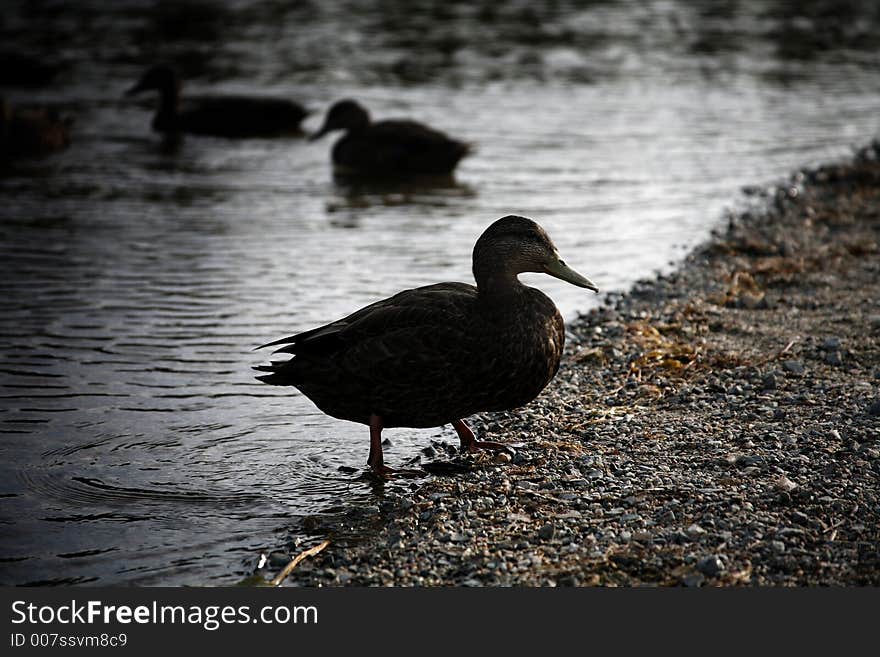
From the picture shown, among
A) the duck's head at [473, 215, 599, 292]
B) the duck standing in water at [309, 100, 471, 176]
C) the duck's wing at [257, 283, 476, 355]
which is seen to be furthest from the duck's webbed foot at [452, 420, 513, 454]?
the duck standing in water at [309, 100, 471, 176]

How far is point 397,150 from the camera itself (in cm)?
1510

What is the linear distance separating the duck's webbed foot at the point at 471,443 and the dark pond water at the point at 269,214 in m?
0.35

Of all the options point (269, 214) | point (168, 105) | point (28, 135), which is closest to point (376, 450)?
point (269, 214)

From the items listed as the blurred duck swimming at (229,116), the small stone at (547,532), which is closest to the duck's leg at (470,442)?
the small stone at (547,532)

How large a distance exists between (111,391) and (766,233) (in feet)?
22.8

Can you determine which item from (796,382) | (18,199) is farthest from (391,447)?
(18,199)

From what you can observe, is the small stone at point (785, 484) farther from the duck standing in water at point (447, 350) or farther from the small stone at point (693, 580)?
the duck standing in water at point (447, 350)

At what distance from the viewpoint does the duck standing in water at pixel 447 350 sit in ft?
20.3

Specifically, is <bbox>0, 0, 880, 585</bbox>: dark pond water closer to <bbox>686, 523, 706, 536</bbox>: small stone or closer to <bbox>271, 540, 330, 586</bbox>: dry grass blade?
<bbox>271, 540, 330, 586</bbox>: dry grass blade

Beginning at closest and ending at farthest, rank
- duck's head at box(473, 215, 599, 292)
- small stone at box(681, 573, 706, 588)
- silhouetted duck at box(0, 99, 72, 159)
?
small stone at box(681, 573, 706, 588)
duck's head at box(473, 215, 599, 292)
silhouetted duck at box(0, 99, 72, 159)

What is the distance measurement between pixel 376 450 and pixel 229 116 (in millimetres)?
11982

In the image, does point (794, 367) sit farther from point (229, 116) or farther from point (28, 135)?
point (229, 116)

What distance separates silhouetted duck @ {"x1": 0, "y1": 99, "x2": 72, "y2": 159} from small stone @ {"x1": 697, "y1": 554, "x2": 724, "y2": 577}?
42.0 ft

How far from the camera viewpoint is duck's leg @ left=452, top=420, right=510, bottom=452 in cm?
660
